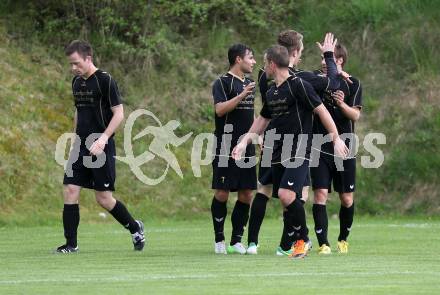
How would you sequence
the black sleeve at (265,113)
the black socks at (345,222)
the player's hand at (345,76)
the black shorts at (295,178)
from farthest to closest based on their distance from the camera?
the black socks at (345,222) → the player's hand at (345,76) → the black sleeve at (265,113) → the black shorts at (295,178)

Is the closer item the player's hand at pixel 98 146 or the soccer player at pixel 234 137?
Result: the player's hand at pixel 98 146

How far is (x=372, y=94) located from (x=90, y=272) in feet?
44.1

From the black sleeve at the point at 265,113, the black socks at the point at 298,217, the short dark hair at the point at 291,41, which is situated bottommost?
the black socks at the point at 298,217

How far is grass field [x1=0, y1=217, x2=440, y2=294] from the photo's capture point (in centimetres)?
902

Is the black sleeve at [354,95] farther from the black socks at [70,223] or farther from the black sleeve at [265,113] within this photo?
the black socks at [70,223]

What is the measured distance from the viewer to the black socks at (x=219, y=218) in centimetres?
1293

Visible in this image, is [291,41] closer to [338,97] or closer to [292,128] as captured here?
[338,97]

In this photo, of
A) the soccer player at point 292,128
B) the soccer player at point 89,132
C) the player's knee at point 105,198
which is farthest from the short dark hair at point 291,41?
the player's knee at point 105,198

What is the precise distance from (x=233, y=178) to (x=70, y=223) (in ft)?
6.09

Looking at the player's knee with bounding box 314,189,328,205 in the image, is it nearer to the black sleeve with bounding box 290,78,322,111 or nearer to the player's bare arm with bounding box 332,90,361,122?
the player's bare arm with bounding box 332,90,361,122

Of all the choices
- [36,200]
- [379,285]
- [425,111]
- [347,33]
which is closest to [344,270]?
[379,285]

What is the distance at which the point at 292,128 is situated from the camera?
11.9 m

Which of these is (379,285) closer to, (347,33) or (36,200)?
(36,200)

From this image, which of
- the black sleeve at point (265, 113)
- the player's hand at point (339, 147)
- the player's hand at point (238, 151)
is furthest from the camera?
the black sleeve at point (265, 113)
